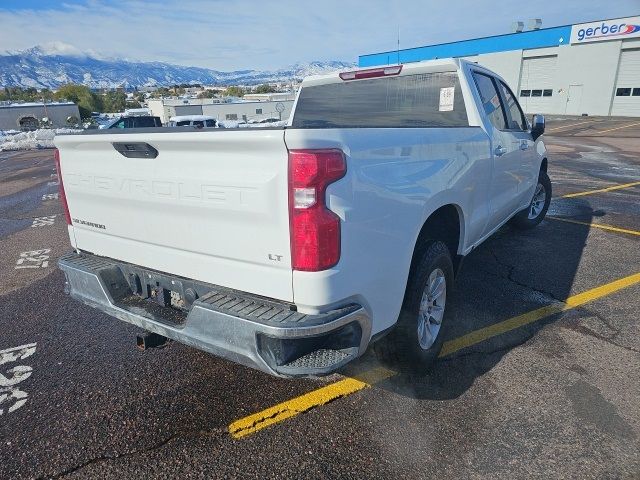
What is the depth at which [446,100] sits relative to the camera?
3.81m

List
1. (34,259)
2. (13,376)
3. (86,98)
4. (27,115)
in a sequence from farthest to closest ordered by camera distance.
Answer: (86,98), (27,115), (34,259), (13,376)

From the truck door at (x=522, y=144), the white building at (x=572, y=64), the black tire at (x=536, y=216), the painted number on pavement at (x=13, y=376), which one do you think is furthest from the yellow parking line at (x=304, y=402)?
the white building at (x=572, y=64)

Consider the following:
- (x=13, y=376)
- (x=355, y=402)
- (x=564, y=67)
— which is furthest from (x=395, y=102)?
(x=564, y=67)

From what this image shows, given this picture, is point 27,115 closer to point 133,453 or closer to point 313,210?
point 133,453

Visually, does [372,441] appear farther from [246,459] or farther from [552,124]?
[552,124]

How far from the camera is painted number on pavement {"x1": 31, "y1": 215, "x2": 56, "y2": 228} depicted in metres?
7.91

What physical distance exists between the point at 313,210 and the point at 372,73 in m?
2.57

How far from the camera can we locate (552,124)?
30953mm

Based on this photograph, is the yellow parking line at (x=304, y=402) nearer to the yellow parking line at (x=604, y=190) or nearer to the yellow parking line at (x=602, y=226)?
the yellow parking line at (x=602, y=226)

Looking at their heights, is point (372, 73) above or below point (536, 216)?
above

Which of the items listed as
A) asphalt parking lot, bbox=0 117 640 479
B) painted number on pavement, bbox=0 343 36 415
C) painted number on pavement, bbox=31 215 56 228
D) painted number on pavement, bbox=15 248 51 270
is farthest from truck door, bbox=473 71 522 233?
painted number on pavement, bbox=31 215 56 228

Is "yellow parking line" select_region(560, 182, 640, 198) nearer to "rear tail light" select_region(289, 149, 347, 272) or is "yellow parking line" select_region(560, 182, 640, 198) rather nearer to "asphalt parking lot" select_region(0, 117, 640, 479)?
"asphalt parking lot" select_region(0, 117, 640, 479)

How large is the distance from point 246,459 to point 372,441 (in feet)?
2.34

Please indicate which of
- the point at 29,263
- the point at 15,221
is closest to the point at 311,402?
the point at 29,263
